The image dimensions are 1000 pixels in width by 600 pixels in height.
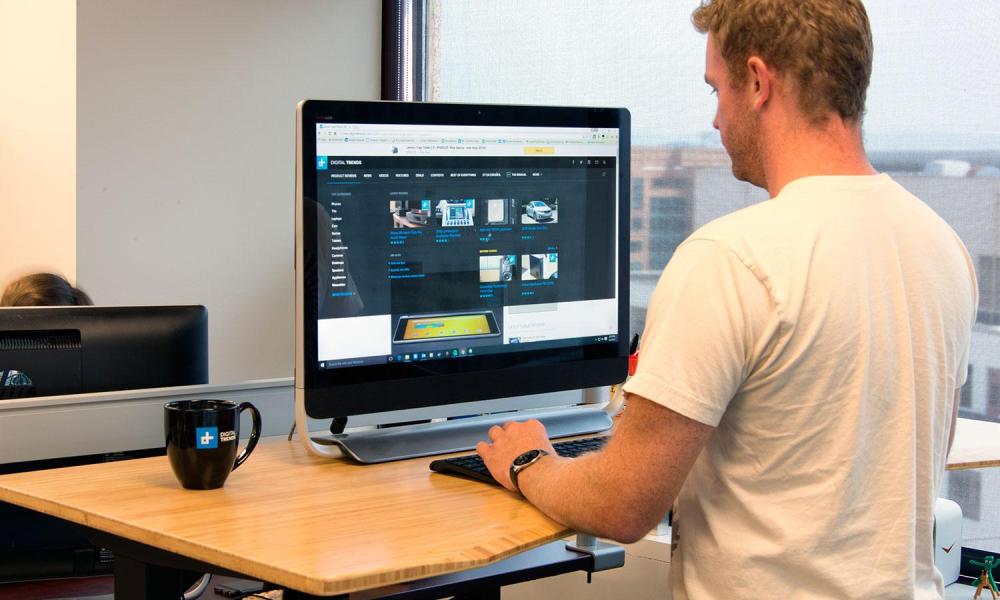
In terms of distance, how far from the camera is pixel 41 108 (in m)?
3.29

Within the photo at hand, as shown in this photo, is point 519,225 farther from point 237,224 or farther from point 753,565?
point 237,224

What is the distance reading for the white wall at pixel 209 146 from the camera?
10.4 feet

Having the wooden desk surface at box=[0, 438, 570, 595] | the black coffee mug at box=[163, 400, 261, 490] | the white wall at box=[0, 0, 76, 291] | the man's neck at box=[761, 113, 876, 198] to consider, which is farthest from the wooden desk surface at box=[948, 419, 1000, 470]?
the white wall at box=[0, 0, 76, 291]

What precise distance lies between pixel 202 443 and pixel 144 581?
168 millimetres

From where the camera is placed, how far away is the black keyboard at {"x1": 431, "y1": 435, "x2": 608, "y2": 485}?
4.56 feet

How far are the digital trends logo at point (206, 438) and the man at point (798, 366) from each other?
0.39 m

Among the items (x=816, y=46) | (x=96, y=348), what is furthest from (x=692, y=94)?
(x=96, y=348)

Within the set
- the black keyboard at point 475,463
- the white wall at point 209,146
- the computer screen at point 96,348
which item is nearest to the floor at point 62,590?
the computer screen at point 96,348

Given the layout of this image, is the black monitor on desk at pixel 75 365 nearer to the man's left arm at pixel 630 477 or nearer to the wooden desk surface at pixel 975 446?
the man's left arm at pixel 630 477

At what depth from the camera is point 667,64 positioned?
2.66 m

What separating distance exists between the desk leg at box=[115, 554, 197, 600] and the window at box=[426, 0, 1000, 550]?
5.33 ft

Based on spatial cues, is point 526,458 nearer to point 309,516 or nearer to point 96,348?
point 309,516

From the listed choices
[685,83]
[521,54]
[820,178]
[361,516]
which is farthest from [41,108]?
[820,178]

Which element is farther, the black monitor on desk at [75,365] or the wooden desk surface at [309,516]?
the black monitor on desk at [75,365]
